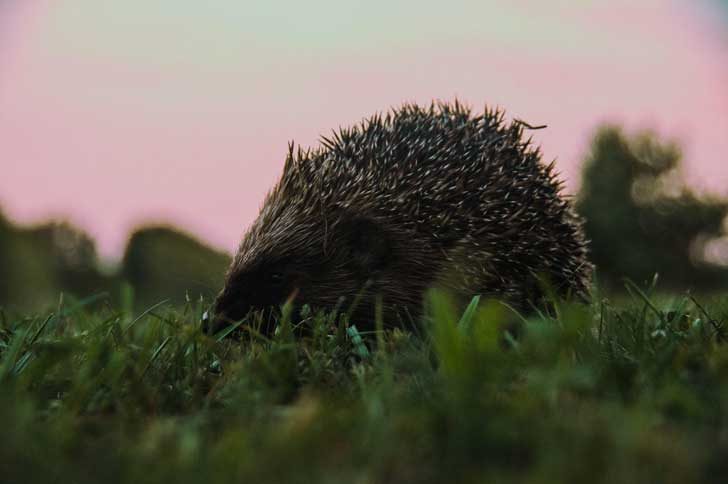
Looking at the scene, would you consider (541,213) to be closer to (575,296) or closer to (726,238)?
(575,296)

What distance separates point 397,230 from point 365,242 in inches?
10.7

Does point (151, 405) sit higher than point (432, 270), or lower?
lower

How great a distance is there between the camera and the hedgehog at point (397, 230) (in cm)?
582

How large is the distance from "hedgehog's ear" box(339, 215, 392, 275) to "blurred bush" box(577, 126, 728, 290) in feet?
75.3

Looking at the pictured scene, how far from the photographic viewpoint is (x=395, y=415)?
8.45ft

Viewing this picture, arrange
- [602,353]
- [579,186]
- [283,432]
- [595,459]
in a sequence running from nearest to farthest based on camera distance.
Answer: [595,459] < [283,432] < [602,353] < [579,186]

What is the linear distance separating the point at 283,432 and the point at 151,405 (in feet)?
3.58

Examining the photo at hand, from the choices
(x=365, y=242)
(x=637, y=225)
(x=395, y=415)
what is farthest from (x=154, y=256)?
(x=637, y=225)

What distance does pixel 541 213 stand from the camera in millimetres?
6785

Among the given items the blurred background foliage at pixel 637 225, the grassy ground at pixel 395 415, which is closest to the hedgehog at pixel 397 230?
the grassy ground at pixel 395 415

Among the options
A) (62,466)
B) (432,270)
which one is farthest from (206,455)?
(432,270)

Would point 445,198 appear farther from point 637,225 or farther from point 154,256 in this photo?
point 637,225

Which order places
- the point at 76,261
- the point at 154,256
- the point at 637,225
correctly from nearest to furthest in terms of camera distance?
the point at 154,256, the point at 76,261, the point at 637,225

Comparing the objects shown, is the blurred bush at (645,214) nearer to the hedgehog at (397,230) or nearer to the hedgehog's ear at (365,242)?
the hedgehog at (397,230)
